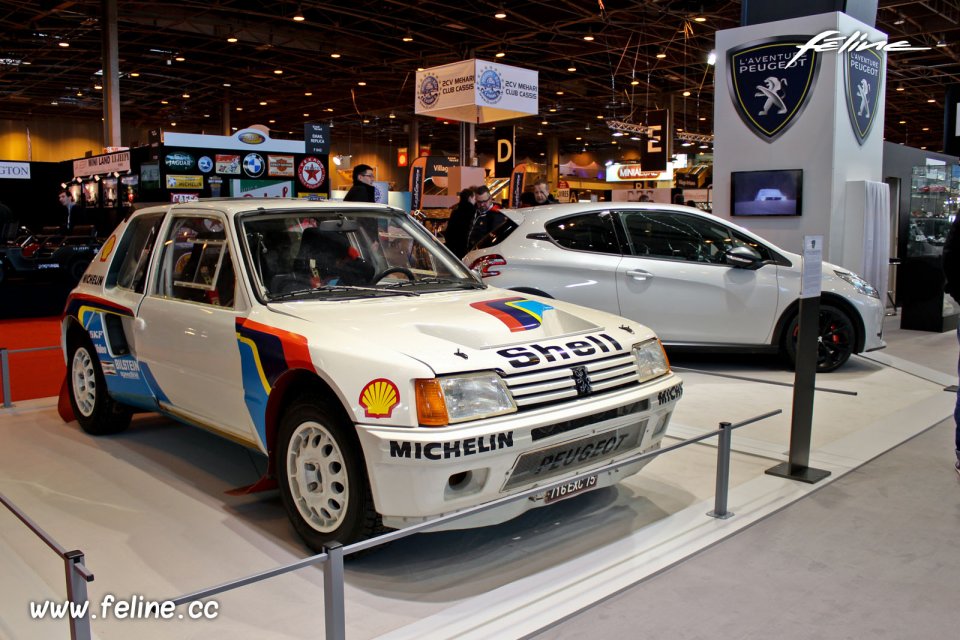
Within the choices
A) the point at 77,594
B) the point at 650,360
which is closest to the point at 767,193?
the point at 650,360

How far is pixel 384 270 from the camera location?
424 cm

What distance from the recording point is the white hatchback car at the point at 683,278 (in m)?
6.79

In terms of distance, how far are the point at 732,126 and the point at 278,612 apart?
8.27 meters

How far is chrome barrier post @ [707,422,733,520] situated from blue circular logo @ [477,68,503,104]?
9531 mm

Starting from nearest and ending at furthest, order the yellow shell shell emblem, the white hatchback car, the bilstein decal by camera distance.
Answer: the bilstein decal, the yellow shell shell emblem, the white hatchback car

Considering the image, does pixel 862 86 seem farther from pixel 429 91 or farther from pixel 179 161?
pixel 179 161

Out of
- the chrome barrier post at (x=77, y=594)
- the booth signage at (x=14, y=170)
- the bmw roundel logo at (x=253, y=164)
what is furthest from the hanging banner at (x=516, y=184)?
the chrome barrier post at (x=77, y=594)

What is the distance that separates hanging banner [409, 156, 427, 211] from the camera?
18.3 meters

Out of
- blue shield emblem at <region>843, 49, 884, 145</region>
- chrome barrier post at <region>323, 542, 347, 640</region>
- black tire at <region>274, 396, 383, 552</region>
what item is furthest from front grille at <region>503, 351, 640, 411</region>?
blue shield emblem at <region>843, 49, 884, 145</region>

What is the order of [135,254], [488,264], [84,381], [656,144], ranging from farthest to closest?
1. [656,144]
2. [488,264]
3. [84,381]
4. [135,254]

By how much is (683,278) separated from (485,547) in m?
3.99

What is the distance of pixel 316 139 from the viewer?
1608cm

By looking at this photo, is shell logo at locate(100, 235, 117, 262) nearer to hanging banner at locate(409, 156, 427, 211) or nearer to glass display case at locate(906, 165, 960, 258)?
glass display case at locate(906, 165, 960, 258)

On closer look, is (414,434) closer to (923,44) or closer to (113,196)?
(113,196)
